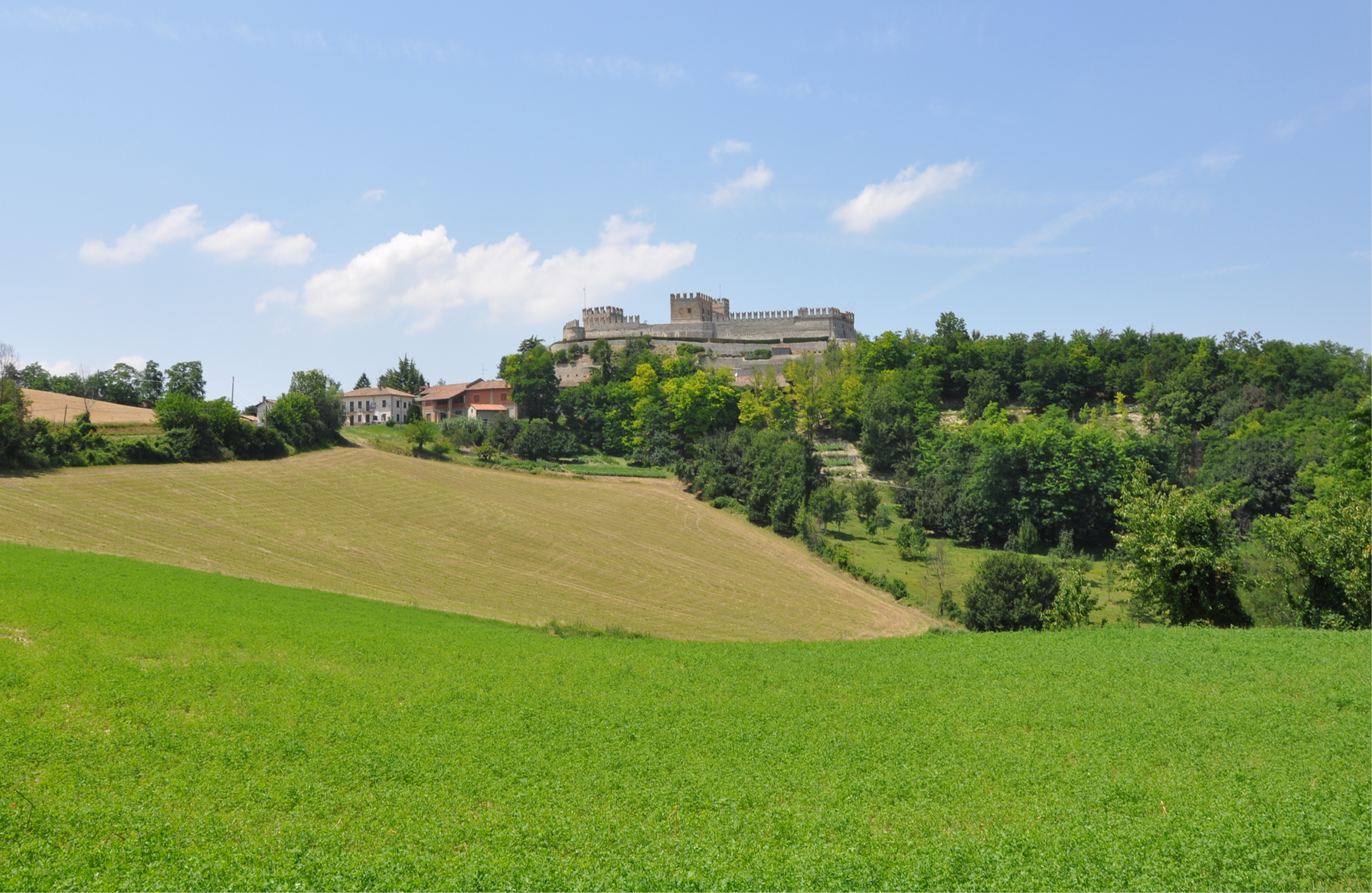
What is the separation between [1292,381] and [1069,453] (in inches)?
1172

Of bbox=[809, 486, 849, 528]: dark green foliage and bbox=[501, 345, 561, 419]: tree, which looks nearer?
bbox=[809, 486, 849, 528]: dark green foliage

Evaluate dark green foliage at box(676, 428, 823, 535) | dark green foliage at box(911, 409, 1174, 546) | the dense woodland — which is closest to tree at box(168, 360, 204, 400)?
the dense woodland

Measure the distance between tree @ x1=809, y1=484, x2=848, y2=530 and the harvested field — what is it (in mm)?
41206

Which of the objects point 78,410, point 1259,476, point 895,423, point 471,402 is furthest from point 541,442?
point 1259,476

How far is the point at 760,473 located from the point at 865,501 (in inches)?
305

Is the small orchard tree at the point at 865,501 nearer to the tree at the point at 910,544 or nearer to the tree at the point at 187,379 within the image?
the tree at the point at 910,544

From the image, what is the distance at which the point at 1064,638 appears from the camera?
2289 cm

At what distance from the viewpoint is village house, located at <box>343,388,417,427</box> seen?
81688 millimetres

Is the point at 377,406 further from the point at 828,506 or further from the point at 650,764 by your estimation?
the point at 650,764

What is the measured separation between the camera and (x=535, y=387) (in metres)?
82.9

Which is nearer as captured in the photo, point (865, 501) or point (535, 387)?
point (865, 501)

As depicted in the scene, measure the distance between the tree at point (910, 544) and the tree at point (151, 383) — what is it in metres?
68.1

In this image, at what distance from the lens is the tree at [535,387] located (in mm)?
82938

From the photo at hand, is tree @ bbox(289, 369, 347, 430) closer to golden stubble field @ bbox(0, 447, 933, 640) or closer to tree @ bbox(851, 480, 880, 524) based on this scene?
golden stubble field @ bbox(0, 447, 933, 640)
